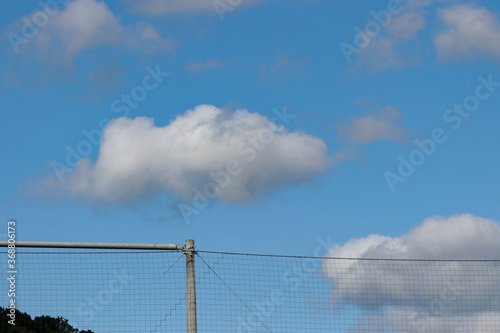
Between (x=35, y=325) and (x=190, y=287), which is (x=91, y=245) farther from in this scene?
(x=190, y=287)

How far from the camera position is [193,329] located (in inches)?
400

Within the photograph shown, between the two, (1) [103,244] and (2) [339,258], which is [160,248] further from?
(2) [339,258]

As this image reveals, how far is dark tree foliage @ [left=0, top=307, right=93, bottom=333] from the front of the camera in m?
10.4

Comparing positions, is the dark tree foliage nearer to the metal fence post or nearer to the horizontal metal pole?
the horizontal metal pole

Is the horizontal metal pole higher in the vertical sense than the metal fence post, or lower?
higher

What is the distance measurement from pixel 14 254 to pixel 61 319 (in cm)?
139

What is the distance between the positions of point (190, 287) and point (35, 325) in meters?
2.72

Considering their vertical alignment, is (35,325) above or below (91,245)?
below

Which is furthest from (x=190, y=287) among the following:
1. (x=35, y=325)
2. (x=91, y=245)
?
(x=35, y=325)

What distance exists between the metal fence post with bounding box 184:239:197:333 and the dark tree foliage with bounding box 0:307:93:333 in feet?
6.08

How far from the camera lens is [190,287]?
10391 millimetres

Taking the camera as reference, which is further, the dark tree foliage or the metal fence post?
the dark tree foliage

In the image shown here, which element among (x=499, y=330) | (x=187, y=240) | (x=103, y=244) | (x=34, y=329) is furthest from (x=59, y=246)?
(x=499, y=330)

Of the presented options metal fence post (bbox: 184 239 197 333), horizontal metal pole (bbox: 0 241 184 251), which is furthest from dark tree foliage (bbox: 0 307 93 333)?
metal fence post (bbox: 184 239 197 333)
